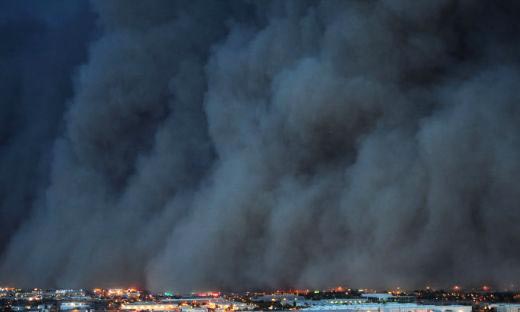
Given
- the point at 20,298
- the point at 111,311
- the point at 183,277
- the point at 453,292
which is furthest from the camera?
the point at 20,298

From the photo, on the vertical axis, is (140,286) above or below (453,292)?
above

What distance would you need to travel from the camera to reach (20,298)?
32.2 metres

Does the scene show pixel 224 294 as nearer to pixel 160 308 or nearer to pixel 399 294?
pixel 160 308

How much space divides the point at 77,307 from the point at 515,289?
52.4 feet

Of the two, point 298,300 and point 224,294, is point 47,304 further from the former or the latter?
point 298,300

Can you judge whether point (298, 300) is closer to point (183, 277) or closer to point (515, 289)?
point (183, 277)

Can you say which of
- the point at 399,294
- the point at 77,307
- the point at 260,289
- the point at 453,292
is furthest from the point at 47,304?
the point at 453,292

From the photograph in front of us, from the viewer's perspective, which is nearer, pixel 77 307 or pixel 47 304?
pixel 77 307

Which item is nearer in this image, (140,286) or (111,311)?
(111,311)

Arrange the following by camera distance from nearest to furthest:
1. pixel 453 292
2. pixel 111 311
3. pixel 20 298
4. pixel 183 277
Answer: pixel 111 311, pixel 453 292, pixel 183 277, pixel 20 298

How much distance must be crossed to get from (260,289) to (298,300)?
2.64 m

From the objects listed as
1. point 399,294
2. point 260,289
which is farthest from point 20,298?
point 399,294

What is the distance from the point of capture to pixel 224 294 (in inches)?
1149

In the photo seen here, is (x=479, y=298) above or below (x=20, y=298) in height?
below
